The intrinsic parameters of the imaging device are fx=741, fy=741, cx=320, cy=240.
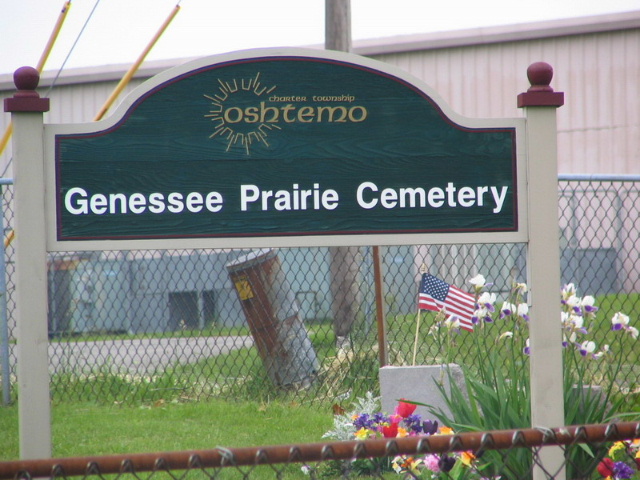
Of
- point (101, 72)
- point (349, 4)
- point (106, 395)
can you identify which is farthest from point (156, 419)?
point (101, 72)

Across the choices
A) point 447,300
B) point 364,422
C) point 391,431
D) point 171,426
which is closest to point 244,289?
point 171,426

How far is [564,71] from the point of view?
1563 centimetres

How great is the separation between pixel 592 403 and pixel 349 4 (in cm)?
608

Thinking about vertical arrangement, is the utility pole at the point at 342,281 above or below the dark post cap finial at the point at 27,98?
below

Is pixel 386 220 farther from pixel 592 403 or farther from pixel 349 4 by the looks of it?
pixel 349 4

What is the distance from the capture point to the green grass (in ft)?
15.8

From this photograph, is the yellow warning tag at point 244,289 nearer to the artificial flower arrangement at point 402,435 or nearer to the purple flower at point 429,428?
the artificial flower arrangement at point 402,435

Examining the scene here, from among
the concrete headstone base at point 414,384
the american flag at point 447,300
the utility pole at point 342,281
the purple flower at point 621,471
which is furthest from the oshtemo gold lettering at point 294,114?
the utility pole at point 342,281

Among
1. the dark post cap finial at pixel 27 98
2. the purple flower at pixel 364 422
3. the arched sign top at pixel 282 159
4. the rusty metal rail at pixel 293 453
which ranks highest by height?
the dark post cap finial at pixel 27 98

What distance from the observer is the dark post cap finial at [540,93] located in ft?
10.3

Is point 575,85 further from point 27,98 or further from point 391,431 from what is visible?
point 27,98

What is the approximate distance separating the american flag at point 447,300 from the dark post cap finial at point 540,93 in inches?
79.5

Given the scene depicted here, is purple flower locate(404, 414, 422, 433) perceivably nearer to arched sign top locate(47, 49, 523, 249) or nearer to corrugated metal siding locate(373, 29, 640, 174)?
arched sign top locate(47, 49, 523, 249)

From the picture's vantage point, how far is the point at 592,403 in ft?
12.8
